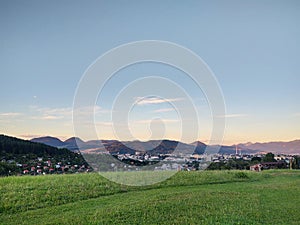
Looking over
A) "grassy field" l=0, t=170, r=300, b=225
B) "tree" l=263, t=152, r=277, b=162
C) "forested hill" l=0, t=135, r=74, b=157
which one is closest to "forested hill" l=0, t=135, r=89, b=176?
"forested hill" l=0, t=135, r=74, b=157

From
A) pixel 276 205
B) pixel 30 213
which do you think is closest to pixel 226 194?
pixel 276 205

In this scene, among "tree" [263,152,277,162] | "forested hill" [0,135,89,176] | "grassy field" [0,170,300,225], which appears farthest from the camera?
"tree" [263,152,277,162]

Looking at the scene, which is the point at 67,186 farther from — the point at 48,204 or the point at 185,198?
the point at 185,198

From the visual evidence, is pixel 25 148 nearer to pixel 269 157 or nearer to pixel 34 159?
pixel 34 159

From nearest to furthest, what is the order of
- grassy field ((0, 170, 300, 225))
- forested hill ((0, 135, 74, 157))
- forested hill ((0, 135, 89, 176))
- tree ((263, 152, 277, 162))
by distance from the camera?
grassy field ((0, 170, 300, 225)) < forested hill ((0, 135, 89, 176)) < forested hill ((0, 135, 74, 157)) < tree ((263, 152, 277, 162))

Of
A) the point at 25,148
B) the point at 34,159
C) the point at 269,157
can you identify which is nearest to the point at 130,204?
the point at 34,159

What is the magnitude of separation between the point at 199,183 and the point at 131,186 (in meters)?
4.60

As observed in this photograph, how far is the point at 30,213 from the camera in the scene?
1156 centimetres

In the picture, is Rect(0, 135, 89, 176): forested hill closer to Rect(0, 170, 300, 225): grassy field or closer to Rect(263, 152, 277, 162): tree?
Rect(0, 170, 300, 225): grassy field

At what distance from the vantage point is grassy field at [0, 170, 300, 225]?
1031cm

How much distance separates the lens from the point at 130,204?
12.1 m

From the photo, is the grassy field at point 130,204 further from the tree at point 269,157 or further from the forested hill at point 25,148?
the tree at point 269,157

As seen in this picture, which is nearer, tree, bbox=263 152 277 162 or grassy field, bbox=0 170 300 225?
grassy field, bbox=0 170 300 225

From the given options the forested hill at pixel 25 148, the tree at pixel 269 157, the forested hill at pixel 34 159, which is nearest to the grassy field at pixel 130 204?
the forested hill at pixel 34 159
